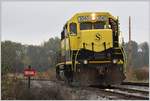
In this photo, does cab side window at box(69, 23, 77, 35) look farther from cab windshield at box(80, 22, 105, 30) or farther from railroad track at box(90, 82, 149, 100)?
railroad track at box(90, 82, 149, 100)

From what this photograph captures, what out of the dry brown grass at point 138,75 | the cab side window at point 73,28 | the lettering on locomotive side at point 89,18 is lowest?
the dry brown grass at point 138,75

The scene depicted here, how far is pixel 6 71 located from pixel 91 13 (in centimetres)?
634

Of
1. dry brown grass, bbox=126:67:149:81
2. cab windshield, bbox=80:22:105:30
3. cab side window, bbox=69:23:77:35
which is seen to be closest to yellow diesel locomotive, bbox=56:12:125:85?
cab windshield, bbox=80:22:105:30

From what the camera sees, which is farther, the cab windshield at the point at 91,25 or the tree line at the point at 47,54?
the tree line at the point at 47,54

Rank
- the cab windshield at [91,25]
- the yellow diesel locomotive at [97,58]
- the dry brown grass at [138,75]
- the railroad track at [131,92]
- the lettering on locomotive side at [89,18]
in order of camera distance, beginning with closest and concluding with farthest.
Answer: the railroad track at [131,92]
the yellow diesel locomotive at [97,58]
the cab windshield at [91,25]
the lettering on locomotive side at [89,18]
the dry brown grass at [138,75]

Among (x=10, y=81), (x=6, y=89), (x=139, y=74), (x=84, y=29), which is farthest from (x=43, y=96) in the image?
(x=139, y=74)

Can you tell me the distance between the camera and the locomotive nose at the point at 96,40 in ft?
64.9

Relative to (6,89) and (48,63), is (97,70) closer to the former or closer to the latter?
(6,89)

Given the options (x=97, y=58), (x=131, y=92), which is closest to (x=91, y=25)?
(x=97, y=58)

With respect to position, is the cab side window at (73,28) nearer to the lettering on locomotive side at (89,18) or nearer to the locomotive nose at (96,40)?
the lettering on locomotive side at (89,18)

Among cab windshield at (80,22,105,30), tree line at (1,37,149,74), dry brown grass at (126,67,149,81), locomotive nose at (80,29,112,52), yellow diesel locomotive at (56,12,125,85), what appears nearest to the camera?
yellow diesel locomotive at (56,12,125,85)

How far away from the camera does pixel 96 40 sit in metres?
19.8

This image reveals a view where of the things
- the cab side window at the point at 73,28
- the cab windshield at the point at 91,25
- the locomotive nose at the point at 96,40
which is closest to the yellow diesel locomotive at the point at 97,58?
the locomotive nose at the point at 96,40

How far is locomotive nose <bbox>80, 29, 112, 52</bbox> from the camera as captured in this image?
64.9 feet
